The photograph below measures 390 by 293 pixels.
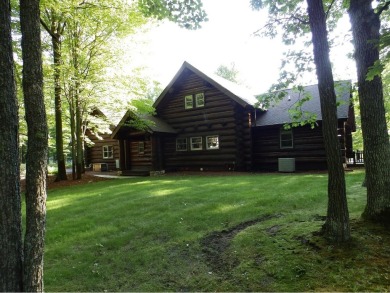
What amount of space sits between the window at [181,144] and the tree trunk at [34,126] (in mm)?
17958

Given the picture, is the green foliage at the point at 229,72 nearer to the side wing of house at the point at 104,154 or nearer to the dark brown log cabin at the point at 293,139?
the side wing of house at the point at 104,154

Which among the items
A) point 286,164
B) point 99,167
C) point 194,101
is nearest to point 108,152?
point 99,167

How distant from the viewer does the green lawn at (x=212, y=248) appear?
13.6 ft

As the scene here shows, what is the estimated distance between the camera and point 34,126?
3533 millimetres

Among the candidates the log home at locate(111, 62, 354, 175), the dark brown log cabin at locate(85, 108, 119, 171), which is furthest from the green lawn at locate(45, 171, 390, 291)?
the dark brown log cabin at locate(85, 108, 119, 171)

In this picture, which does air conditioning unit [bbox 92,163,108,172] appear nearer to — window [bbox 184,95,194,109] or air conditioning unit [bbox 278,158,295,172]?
window [bbox 184,95,194,109]

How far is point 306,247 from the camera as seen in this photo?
4.81 metres

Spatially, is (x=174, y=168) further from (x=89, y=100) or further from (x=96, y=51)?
(x=96, y=51)

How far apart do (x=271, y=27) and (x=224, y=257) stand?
624cm

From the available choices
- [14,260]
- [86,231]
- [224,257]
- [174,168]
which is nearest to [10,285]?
[14,260]

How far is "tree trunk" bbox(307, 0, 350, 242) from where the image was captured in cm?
470

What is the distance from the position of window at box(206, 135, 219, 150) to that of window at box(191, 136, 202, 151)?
26.1 inches

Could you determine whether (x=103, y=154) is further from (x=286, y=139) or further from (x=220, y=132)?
(x=286, y=139)

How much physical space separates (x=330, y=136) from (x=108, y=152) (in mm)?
27281
